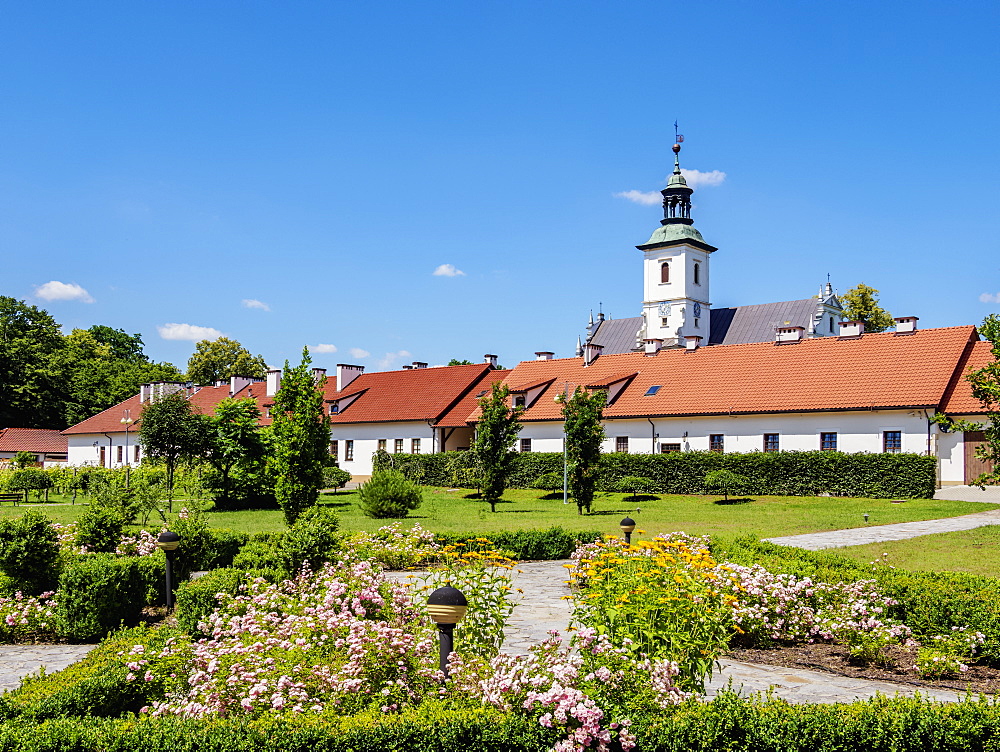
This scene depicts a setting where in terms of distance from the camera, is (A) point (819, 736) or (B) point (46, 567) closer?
(A) point (819, 736)

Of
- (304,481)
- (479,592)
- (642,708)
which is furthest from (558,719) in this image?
(304,481)

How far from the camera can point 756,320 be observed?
71000 mm

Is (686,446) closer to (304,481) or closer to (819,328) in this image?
(304,481)

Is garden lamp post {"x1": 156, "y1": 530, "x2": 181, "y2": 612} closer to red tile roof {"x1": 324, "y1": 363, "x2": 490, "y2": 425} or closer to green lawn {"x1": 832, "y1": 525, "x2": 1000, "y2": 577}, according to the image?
green lawn {"x1": 832, "y1": 525, "x2": 1000, "y2": 577}

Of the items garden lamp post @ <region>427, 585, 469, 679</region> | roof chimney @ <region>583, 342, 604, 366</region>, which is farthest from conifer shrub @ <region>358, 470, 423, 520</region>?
roof chimney @ <region>583, 342, 604, 366</region>

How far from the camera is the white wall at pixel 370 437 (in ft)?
155

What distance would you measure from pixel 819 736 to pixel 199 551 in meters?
10.3

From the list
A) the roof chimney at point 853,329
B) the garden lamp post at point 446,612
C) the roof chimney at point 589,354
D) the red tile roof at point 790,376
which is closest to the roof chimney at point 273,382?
the red tile roof at point 790,376

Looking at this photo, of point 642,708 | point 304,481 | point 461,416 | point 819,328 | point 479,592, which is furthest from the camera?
point 819,328

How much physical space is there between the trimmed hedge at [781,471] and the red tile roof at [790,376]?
321cm

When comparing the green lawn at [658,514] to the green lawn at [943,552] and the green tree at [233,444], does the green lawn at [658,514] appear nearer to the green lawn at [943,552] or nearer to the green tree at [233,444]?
the green tree at [233,444]

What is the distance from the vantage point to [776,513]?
2573cm

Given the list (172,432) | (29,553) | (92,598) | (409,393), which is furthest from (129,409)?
(92,598)

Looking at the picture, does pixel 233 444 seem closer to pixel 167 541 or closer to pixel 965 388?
pixel 167 541
